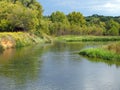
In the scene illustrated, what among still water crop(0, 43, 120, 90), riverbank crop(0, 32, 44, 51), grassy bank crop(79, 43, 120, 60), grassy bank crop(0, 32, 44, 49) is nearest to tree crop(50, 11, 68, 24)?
riverbank crop(0, 32, 44, 51)

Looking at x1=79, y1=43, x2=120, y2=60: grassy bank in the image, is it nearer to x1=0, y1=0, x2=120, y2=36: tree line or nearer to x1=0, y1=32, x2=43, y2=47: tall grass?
x1=0, y1=32, x2=43, y2=47: tall grass

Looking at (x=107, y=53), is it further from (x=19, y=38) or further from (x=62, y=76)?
(x=19, y=38)

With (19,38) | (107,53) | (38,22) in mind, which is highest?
(38,22)

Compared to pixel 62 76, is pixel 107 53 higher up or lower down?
higher up

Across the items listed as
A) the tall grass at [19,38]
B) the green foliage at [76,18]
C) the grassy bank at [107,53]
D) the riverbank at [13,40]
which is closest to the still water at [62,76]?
the grassy bank at [107,53]

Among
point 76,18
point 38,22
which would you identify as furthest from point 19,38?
point 76,18

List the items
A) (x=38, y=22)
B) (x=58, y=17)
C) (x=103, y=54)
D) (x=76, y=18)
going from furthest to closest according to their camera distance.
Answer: (x=76, y=18) < (x=58, y=17) < (x=38, y=22) < (x=103, y=54)

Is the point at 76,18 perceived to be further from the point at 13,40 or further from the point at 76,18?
the point at 13,40

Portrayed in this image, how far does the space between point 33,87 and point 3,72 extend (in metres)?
7.82

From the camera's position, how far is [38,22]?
95.3m

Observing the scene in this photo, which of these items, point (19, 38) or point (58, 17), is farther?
point (58, 17)

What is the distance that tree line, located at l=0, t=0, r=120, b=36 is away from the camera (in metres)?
82.9

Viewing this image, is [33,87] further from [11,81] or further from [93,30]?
[93,30]

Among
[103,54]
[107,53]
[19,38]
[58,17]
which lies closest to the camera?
[107,53]
